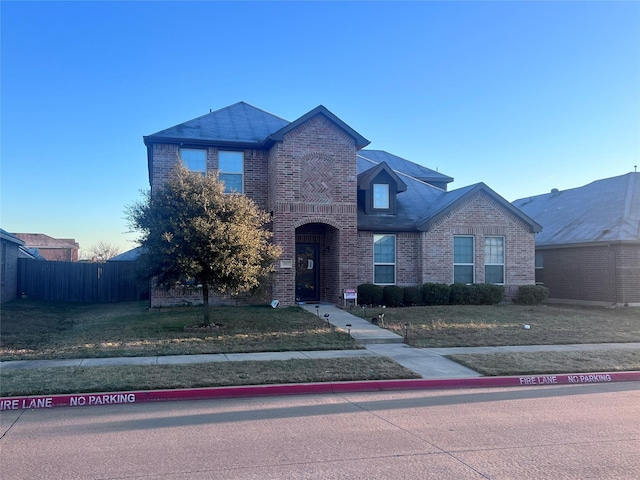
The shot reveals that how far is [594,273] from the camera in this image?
22.6 meters

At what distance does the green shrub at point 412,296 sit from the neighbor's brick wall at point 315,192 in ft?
6.67

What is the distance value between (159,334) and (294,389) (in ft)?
19.4

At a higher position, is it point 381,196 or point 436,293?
point 381,196

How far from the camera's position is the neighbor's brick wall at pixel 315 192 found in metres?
18.4

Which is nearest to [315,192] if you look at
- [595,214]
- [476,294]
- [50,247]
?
[476,294]

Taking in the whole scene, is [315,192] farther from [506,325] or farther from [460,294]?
[506,325]

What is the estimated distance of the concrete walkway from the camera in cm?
991

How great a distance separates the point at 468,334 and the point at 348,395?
6.36m

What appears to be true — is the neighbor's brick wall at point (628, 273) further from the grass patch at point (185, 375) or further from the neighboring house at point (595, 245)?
the grass patch at point (185, 375)

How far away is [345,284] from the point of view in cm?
1888

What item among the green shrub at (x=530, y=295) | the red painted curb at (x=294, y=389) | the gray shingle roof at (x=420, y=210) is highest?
the gray shingle roof at (x=420, y=210)

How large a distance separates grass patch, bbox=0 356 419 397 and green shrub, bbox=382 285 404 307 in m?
8.74

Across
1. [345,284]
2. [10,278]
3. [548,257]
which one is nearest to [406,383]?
[345,284]

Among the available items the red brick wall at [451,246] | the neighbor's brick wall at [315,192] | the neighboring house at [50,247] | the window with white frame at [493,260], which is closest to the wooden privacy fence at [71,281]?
the neighbor's brick wall at [315,192]
